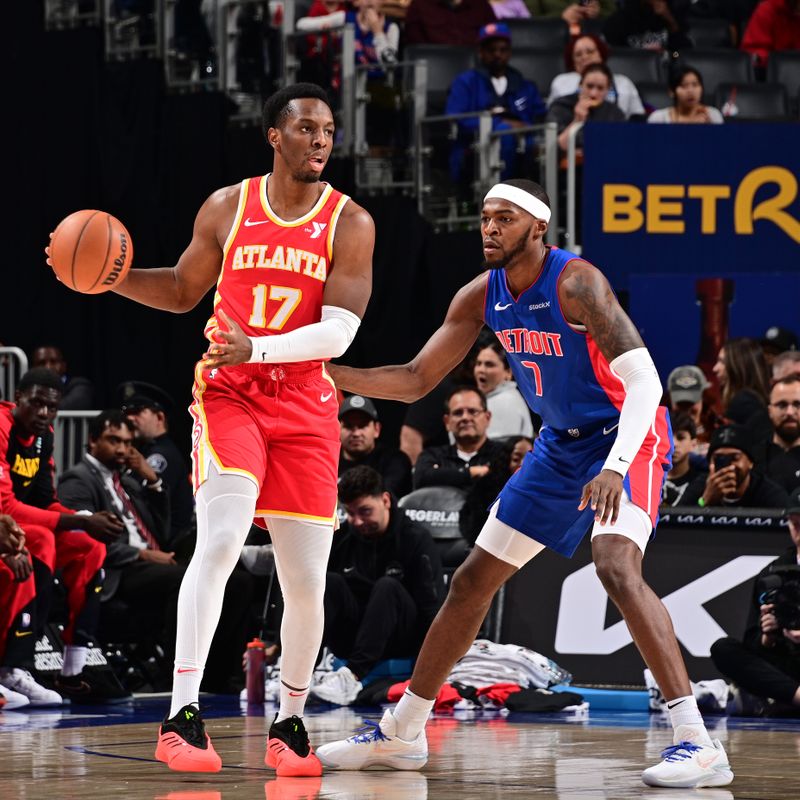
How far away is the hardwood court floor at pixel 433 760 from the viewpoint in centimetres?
457

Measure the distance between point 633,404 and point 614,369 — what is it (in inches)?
5.4

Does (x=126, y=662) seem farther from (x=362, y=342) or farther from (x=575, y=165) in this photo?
(x=575, y=165)

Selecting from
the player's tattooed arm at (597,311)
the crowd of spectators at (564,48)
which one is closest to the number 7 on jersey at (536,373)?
the player's tattooed arm at (597,311)

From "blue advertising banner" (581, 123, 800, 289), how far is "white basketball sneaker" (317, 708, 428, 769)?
513cm

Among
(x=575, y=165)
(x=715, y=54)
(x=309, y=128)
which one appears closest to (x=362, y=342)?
(x=575, y=165)

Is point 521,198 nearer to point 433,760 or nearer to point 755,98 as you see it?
point 433,760

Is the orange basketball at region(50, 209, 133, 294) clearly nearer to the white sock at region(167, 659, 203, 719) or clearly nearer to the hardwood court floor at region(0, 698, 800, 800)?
the white sock at region(167, 659, 203, 719)

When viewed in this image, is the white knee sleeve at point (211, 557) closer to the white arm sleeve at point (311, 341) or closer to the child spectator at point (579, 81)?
the white arm sleeve at point (311, 341)

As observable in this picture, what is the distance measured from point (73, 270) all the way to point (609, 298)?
1749mm

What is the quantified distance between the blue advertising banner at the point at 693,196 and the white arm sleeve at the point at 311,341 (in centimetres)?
517

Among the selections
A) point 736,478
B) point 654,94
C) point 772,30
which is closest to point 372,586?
point 736,478

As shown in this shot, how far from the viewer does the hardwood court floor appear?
457 centimetres

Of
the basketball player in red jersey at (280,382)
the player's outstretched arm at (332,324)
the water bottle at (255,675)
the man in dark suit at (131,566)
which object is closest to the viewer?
the player's outstretched arm at (332,324)

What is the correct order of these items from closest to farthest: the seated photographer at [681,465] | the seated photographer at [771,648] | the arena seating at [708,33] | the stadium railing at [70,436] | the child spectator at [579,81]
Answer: the seated photographer at [771,648] → the seated photographer at [681,465] → the stadium railing at [70,436] → the child spectator at [579,81] → the arena seating at [708,33]
